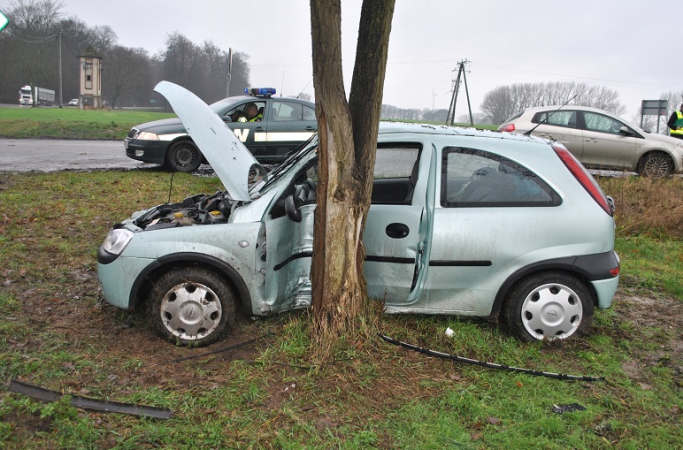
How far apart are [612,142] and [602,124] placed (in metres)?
0.46

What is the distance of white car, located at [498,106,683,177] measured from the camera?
1258cm

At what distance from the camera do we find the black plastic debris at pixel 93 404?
3.29m

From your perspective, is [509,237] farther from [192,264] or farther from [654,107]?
[654,107]

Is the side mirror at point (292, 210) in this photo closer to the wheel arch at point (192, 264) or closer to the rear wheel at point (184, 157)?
the wheel arch at point (192, 264)

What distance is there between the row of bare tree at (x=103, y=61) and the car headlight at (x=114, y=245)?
5253 cm

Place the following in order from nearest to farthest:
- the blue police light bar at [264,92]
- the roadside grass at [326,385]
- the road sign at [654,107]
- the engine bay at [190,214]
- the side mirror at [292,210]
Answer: the roadside grass at [326,385]
the side mirror at [292,210]
the engine bay at [190,214]
the blue police light bar at [264,92]
the road sign at [654,107]

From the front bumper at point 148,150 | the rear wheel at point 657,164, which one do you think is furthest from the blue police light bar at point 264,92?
the rear wheel at point 657,164

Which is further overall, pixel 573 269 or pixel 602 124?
pixel 602 124

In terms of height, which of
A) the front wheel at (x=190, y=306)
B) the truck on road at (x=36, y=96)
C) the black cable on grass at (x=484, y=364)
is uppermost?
the truck on road at (x=36, y=96)

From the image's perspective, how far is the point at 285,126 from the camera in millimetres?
12227

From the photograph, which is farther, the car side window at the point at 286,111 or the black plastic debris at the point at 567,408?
the car side window at the point at 286,111

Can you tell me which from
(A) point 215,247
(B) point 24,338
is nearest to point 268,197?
(A) point 215,247

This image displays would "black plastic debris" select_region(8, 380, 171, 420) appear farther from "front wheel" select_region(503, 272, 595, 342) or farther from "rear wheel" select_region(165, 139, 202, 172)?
"rear wheel" select_region(165, 139, 202, 172)

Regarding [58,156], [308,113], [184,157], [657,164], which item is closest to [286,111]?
[308,113]
